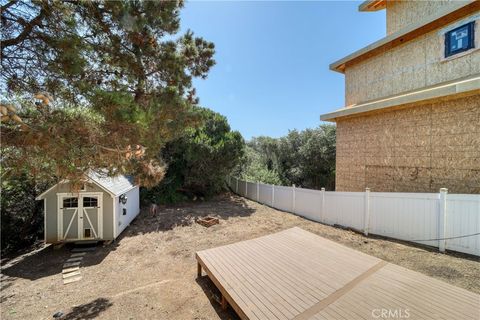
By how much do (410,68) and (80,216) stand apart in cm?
1292

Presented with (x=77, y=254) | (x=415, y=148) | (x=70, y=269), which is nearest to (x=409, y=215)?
(x=415, y=148)

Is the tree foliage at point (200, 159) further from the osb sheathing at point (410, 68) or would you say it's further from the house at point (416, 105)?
the osb sheathing at point (410, 68)

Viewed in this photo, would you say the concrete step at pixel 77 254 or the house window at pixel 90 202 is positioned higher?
the house window at pixel 90 202

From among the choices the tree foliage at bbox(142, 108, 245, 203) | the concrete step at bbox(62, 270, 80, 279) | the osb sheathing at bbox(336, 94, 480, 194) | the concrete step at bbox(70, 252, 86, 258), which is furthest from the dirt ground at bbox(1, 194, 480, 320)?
the tree foliage at bbox(142, 108, 245, 203)

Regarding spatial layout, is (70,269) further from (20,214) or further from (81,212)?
(20,214)

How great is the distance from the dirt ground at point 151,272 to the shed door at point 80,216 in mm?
613

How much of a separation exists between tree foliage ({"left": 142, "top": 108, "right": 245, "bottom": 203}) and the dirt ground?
4.85 meters

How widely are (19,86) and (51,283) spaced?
16.0 feet

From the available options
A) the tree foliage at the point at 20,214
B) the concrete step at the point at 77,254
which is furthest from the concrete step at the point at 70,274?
the tree foliage at the point at 20,214

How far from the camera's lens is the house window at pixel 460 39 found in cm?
617

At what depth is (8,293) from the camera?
4.93 meters

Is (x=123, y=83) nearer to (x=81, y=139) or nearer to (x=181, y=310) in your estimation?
(x=81, y=139)

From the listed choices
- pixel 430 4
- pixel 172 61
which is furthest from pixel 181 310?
pixel 430 4

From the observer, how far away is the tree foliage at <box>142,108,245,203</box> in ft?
42.2
